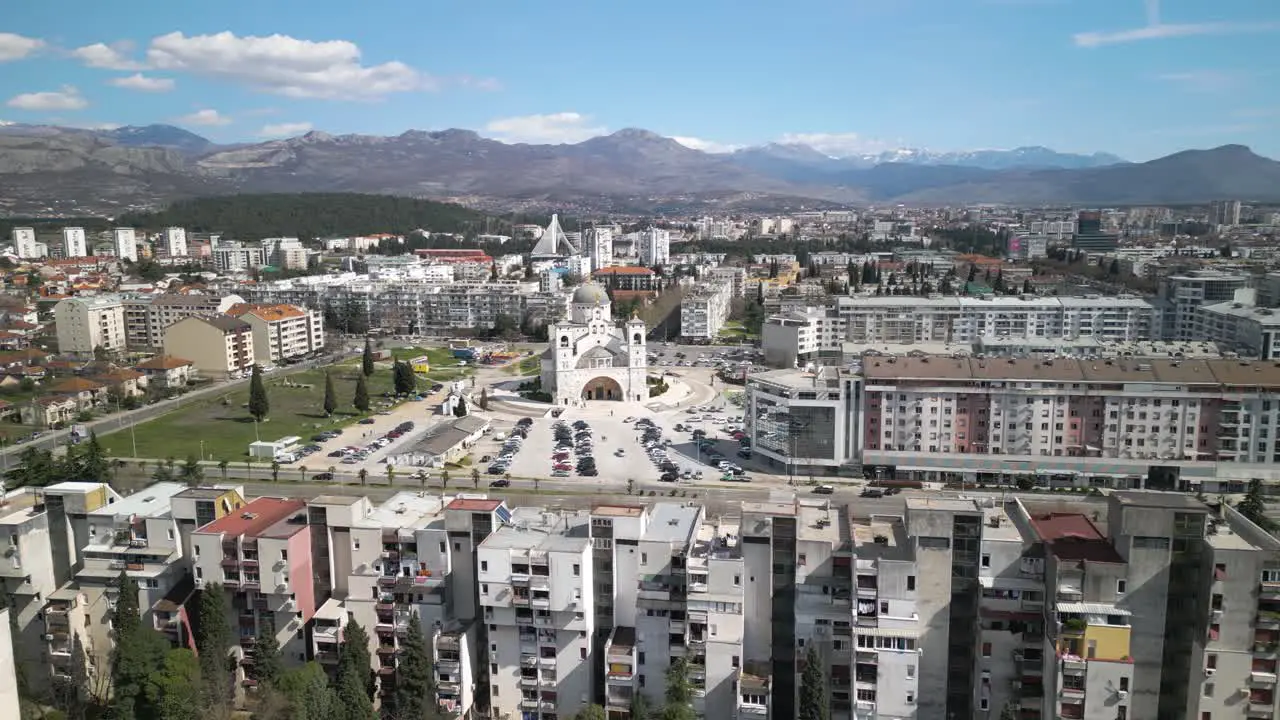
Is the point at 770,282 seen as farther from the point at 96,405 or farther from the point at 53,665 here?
the point at 53,665

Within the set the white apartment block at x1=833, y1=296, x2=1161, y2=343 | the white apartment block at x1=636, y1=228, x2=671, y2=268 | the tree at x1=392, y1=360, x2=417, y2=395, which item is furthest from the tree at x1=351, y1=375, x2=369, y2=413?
the white apartment block at x1=636, y1=228, x2=671, y2=268

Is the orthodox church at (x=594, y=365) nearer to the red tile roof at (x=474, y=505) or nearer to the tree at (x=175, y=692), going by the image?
the red tile roof at (x=474, y=505)

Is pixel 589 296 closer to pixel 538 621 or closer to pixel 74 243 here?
pixel 538 621

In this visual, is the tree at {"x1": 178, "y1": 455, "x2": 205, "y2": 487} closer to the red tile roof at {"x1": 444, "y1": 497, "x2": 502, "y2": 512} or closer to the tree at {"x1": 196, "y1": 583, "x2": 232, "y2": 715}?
the tree at {"x1": 196, "y1": 583, "x2": 232, "y2": 715}

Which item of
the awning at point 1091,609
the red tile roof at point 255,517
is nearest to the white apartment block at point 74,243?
the red tile roof at point 255,517

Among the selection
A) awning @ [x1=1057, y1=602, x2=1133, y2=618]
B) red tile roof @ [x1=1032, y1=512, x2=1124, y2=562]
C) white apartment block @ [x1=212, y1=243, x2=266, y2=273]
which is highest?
white apartment block @ [x1=212, y1=243, x2=266, y2=273]

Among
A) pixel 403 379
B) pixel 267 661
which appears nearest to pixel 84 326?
pixel 403 379
